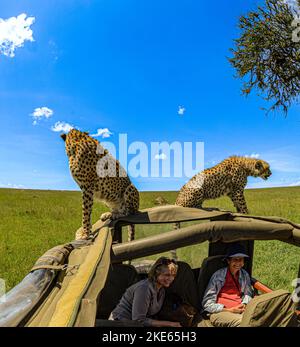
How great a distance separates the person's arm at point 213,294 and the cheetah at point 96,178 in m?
1.71

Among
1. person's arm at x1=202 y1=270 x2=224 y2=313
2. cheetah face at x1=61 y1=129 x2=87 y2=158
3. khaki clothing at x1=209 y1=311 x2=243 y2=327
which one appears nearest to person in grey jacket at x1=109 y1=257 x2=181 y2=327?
khaki clothing at x1=209 y1=311 x2=243 y2=327

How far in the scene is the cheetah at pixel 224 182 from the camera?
21.9 ft

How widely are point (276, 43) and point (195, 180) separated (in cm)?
786

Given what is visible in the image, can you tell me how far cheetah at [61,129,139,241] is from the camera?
558 cm

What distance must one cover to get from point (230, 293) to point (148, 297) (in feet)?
4.08

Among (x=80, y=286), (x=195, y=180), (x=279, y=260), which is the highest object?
(x=195, y=180)

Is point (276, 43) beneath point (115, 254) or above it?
above

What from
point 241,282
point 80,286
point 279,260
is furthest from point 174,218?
point 279,260

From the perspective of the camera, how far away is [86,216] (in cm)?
545

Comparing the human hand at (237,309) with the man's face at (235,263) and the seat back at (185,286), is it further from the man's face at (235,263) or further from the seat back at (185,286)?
the seat back at (185,286)

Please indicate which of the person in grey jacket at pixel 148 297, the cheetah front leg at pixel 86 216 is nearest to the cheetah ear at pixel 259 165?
the cheetah front leg at pixel 86 216

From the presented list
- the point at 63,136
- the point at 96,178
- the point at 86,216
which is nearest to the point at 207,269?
the point at 86,216

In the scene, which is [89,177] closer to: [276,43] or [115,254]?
[115,254]
